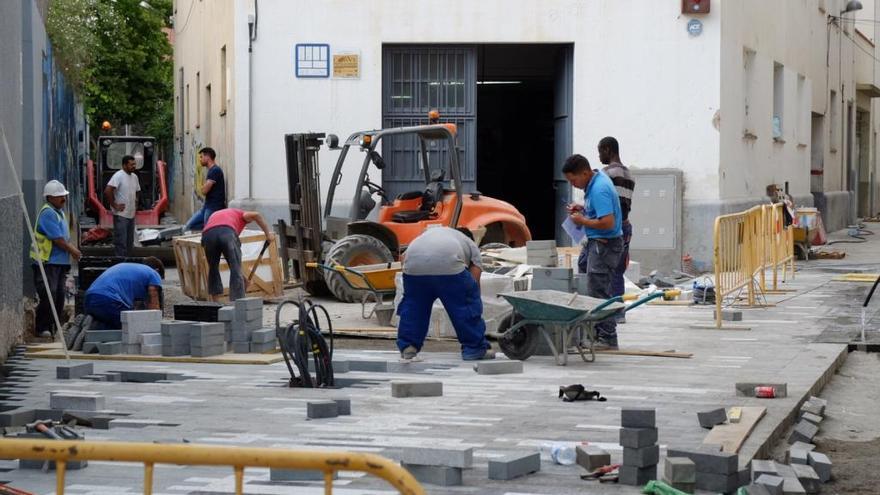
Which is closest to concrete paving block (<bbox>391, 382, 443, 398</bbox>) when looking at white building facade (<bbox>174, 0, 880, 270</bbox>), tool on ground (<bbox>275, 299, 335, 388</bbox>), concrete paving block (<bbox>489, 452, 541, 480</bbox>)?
tool on ground (<bbox>275, 299, 335, 388</bbox>)

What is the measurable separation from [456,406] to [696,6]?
1473 centimetres

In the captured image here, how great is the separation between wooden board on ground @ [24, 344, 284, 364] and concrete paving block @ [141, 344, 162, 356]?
2.4 inches

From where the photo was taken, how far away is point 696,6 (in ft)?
75.9

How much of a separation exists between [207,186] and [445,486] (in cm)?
1299

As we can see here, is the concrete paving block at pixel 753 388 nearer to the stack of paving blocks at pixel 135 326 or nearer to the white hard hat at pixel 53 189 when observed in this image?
the stack of paving blocks at pixel 135 326

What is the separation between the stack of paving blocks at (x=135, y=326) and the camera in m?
12.8

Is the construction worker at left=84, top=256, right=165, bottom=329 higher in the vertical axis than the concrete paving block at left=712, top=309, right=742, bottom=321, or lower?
higher

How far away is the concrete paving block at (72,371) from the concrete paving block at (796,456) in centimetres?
568

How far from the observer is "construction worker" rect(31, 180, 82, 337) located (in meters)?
14.6

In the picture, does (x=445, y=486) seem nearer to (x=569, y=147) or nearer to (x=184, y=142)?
(x=569, y=147)

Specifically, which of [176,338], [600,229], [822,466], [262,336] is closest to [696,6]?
[600,229]

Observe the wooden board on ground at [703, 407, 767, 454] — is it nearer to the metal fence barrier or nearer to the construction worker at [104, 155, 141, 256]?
the metal fence barrier

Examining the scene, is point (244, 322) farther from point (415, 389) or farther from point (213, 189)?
point (213, 189)

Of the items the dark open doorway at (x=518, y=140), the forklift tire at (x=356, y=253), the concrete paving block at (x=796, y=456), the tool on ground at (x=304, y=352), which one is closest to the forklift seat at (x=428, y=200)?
the forklift tire at (x=356, y=253)
